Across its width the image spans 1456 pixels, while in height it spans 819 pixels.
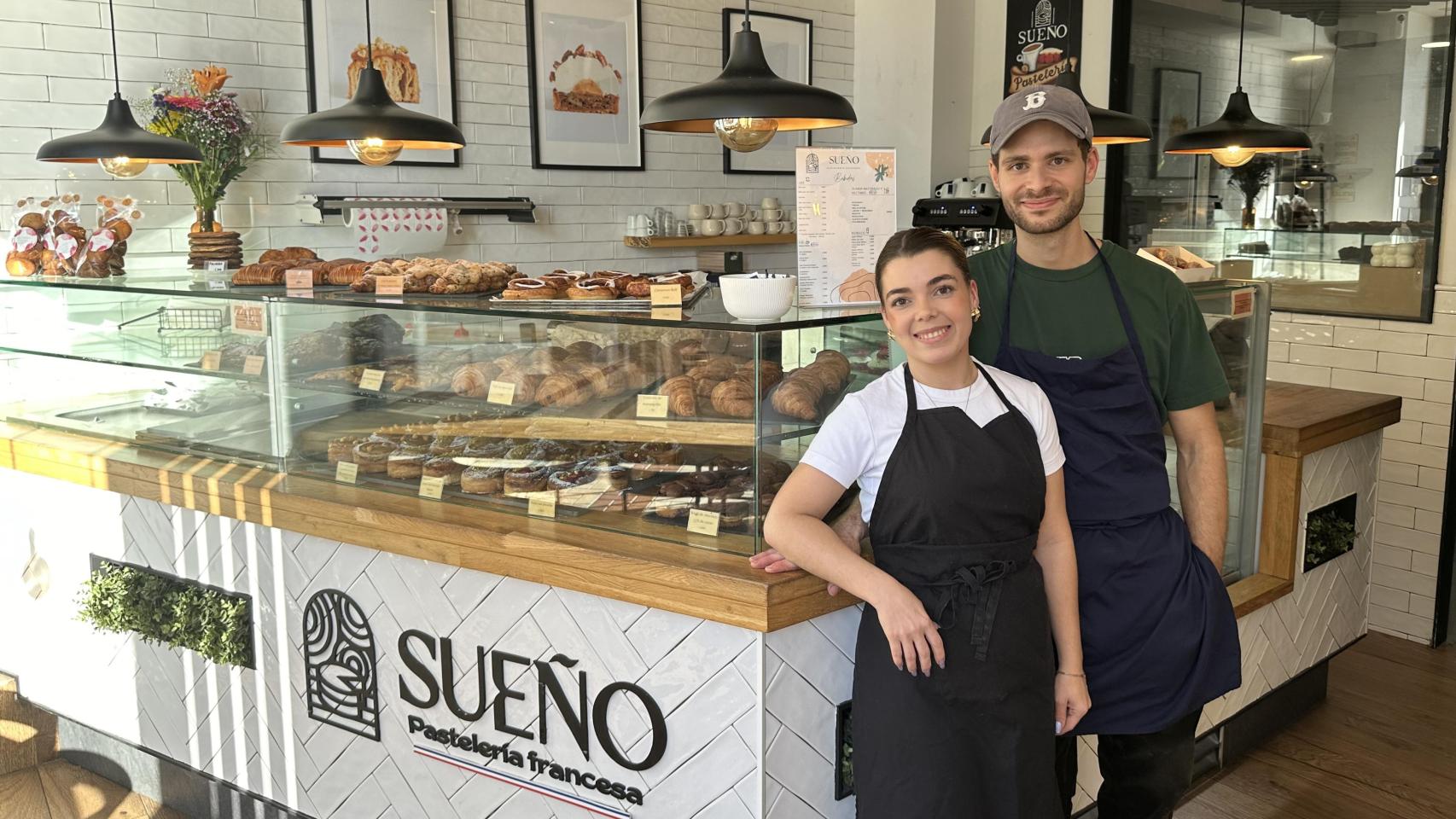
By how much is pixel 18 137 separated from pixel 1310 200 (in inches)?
199

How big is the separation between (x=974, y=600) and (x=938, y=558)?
9 centimetres

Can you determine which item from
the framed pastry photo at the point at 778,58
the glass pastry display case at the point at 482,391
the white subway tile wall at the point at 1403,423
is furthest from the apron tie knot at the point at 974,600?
the framed pastry photo at the point at 778,58

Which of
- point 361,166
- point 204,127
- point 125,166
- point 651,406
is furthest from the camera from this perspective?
point 361,166

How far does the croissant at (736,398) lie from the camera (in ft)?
7.10

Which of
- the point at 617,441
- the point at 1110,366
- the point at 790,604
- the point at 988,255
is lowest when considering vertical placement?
the point at 790,604

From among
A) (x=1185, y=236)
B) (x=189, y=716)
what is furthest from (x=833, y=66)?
(x=189, y=716)

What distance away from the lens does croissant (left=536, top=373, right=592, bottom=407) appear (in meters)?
2.49

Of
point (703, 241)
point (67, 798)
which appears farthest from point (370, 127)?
point (703, 241)

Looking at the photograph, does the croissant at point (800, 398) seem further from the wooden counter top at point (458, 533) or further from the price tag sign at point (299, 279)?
the price tag sign at point (299, 279)

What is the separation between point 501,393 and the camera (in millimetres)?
2633

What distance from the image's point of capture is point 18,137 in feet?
13.5

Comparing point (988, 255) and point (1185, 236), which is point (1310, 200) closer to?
point (1185, 236)

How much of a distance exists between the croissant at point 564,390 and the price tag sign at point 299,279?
37.3 inches

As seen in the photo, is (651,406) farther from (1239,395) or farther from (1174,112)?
(1174,112)
